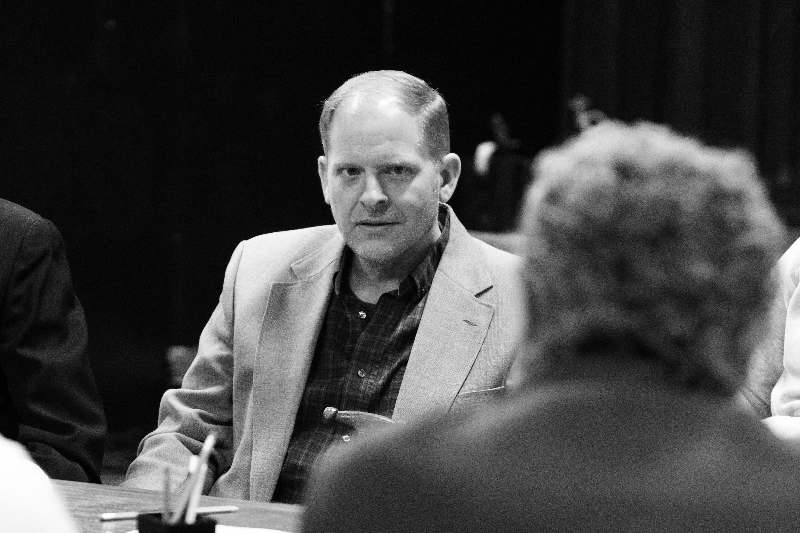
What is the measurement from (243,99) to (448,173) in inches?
123

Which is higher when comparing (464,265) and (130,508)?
(464,265)

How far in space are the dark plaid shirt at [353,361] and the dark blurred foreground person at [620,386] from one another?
4.56 feet

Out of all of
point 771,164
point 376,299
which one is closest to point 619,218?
point 376,299

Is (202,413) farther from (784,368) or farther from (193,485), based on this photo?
(784,368)

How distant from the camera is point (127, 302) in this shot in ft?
16.5

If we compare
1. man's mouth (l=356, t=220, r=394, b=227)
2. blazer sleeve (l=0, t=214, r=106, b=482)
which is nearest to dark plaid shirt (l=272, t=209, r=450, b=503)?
man's mouth (l=356, t=220, r=394, b=227)

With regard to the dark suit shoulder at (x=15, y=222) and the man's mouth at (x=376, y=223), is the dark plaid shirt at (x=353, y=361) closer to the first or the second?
the man's mouth at (x=376, y=223)

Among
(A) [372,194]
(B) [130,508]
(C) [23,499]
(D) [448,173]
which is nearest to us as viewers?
(C) [23,499]

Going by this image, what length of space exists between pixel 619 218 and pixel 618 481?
0.63ft

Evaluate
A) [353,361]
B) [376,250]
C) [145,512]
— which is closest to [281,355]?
[353,361]

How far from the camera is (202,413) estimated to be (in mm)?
2410

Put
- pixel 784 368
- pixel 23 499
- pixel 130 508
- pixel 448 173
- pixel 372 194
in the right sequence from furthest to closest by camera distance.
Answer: pixel 448 173, pixel 372 194, pixel 784 368, pixel 130 508, pixel 23 499

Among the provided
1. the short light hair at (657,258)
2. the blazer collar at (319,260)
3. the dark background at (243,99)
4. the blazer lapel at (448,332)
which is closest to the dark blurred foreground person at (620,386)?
the short light hair at (657,258)

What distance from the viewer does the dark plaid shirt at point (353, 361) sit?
233 cm
